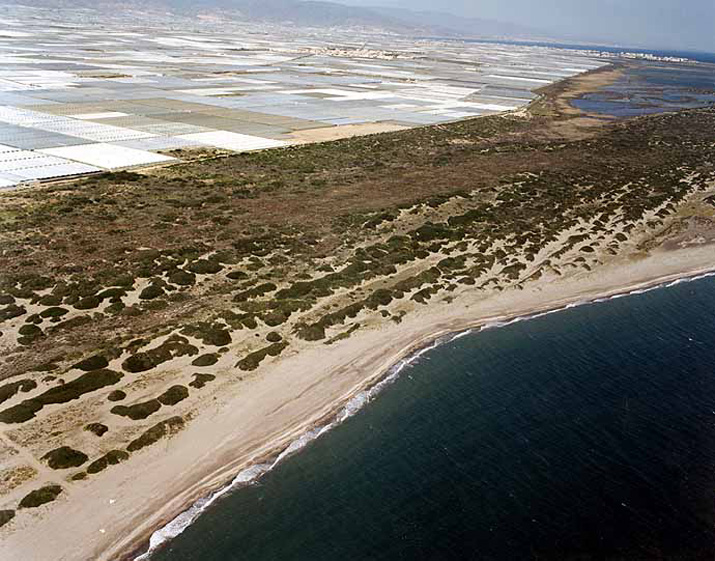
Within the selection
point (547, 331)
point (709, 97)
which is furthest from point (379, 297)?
point (709, 97)

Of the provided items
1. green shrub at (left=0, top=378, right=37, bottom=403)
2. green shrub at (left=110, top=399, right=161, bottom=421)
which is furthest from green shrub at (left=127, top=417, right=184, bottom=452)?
green shrub at (left=0, top=378, right=37, bottom=403)

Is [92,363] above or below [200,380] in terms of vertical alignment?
above

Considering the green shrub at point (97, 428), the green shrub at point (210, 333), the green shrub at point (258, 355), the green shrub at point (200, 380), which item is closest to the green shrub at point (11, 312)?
the green shrub at point (210, 333)

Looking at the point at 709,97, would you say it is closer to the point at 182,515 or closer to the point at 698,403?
the point at 698,403

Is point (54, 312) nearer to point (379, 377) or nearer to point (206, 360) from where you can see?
point (206, 360)

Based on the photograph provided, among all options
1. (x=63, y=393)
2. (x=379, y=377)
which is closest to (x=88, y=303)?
(x=63, y=393)

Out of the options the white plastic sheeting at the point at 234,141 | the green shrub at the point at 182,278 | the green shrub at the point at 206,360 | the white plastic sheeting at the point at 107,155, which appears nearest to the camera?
the green shrub at the point at 206,360

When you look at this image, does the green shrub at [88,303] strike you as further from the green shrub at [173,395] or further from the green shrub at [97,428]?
the green shrub at [97,428]
